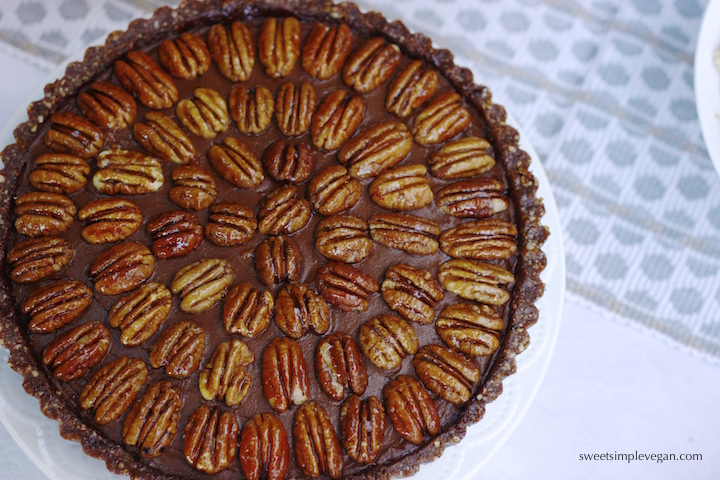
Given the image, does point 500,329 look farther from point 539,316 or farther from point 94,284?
point 94,284

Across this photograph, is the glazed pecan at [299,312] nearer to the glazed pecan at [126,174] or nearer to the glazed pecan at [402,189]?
the glazed pecan at [402,189]

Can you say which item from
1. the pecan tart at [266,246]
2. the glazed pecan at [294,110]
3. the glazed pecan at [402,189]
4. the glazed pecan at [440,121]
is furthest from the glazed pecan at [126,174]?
the glazed pecan at [440,121]

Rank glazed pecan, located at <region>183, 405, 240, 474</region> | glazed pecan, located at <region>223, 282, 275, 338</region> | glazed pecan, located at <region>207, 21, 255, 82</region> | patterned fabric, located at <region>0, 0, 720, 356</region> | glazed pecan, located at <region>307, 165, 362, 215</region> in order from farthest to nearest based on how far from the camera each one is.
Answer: patterned fabric, located at <region>0, 0, 720, 356</region> < glazed pecan, located at <region>207, 21, 255, 82</region> < glazed pecan, located at <region>307, 165, 362, 215</region> < glazed pecan, located at <region>223, 282, 275, 338</region> < glazed pecan, located at <region>183, 405, 240, 474</region>

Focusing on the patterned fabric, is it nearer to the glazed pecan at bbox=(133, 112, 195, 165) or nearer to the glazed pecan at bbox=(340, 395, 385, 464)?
the glazed pecan at bbox=(133, 112, 195, 165)

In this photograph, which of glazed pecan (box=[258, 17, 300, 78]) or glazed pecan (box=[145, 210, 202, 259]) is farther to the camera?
glazed pecan (box=[258, 17, 300, 78])

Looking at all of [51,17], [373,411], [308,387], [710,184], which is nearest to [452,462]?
[373,411]

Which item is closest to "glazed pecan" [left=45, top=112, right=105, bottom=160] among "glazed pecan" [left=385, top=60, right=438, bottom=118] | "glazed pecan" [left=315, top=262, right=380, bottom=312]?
"glazed pecan" [left=315, top=262, right=380, bottom=312]
